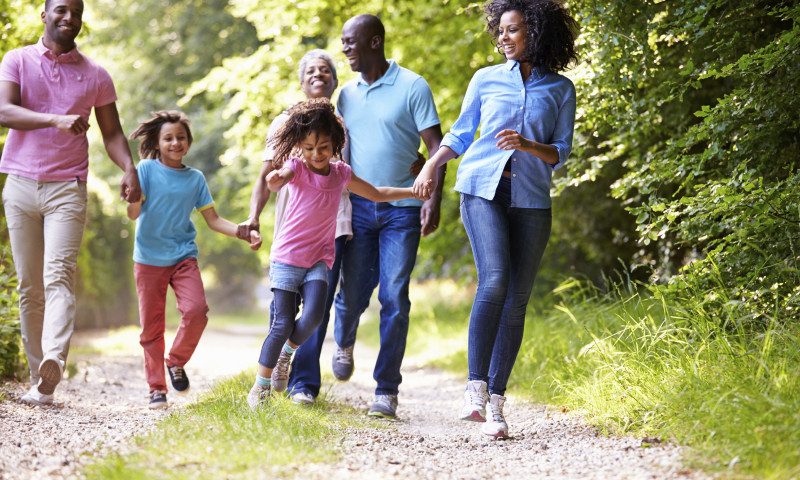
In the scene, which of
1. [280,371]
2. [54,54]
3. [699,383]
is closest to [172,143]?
[54,54]

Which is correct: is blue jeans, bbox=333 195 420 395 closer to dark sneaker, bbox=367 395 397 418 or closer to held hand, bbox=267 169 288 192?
dark sneaker, bbox=367 395 397 418

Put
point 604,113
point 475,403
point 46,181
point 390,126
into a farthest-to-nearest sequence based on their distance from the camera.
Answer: point 604,113 < point 390,126 < point 46,181 < point 475,403

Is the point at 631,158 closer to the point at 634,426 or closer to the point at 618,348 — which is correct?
the point at 618,348

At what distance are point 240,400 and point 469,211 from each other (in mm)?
1539

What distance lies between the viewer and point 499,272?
4.00 metres

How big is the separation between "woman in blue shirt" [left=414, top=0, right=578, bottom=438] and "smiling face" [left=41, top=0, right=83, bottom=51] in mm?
2320

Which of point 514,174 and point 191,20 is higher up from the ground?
point 191,20

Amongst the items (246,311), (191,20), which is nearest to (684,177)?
(191,20)

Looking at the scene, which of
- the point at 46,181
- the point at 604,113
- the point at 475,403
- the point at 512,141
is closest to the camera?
the point at 512,141

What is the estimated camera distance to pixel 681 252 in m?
7.29

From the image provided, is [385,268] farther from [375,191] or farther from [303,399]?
[303,399]

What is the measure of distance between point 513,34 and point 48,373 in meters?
3.12

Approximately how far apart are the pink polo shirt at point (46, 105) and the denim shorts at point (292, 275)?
1.47 metres

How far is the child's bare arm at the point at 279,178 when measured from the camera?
412 centimetres
